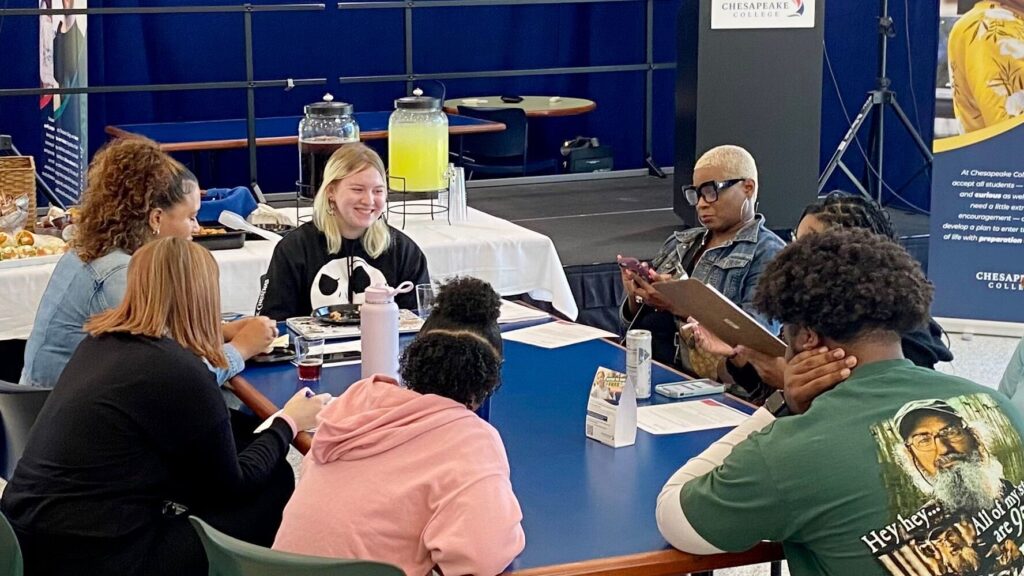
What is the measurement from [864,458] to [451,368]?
2.06 ft

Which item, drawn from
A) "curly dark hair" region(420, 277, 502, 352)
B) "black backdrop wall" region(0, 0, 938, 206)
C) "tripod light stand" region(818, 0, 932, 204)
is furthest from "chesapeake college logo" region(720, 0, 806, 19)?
"curly dark hair" region(420, 277, 502, 352)

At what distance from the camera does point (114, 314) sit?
2.39 metres

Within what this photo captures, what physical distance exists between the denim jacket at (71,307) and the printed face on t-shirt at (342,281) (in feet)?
2.04

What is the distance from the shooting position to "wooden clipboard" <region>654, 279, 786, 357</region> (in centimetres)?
257

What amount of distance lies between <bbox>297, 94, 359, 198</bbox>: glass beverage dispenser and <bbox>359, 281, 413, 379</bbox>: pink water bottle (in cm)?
153

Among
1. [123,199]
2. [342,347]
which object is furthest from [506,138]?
[123,199]

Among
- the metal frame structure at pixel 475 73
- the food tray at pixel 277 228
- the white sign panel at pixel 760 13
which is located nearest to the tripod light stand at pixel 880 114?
the white sign panel at pixel 760 13

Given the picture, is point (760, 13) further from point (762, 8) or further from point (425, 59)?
point (425, 59)

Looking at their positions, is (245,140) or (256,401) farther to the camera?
(245,140)

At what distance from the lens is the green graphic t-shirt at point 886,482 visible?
68.7 inches

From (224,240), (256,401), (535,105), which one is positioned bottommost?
(256,401)

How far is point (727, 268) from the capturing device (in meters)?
3.41

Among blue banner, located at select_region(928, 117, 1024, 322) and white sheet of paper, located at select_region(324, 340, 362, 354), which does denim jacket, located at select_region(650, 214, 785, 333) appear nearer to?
white sheet of paper, located at select_region(324, 340, 362, 354)

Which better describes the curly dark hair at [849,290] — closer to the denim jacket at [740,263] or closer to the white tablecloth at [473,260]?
the denim jacket at [740,263]
